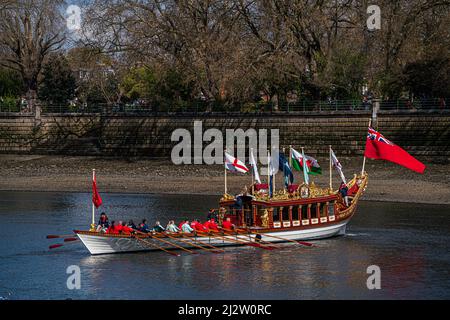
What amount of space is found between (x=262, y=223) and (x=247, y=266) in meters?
4.12

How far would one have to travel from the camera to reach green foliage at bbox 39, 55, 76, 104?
8706 cm

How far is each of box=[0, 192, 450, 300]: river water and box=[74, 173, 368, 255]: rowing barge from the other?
498 millimetres

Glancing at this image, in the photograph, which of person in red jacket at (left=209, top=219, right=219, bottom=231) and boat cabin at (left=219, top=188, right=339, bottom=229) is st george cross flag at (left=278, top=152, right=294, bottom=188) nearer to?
A: boat cabin at (left=219, top=188, right=339, bottom=229)

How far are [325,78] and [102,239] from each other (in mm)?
34021

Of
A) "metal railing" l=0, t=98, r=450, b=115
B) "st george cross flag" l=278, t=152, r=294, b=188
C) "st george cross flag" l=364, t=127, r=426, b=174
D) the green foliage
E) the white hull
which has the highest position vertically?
the green foliage

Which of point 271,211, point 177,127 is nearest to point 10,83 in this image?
point 177,127

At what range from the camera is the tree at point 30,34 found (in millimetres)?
85812

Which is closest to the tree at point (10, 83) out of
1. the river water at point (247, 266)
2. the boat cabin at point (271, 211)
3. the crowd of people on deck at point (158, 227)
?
the river water at point (247, 266)

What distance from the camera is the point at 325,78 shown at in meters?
68.5

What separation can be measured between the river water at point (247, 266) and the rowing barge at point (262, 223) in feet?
1.63

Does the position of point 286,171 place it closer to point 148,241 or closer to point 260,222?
point 260,222

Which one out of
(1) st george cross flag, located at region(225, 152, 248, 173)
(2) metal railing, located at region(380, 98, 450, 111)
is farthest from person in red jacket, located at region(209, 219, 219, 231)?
(2) metal railing, located at region(380, 98, 450, 111)

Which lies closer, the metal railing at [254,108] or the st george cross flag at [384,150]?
the st george cross flag at [384,150]

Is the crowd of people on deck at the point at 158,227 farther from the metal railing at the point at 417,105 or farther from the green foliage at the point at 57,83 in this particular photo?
the green foliage at the point at 57,83
